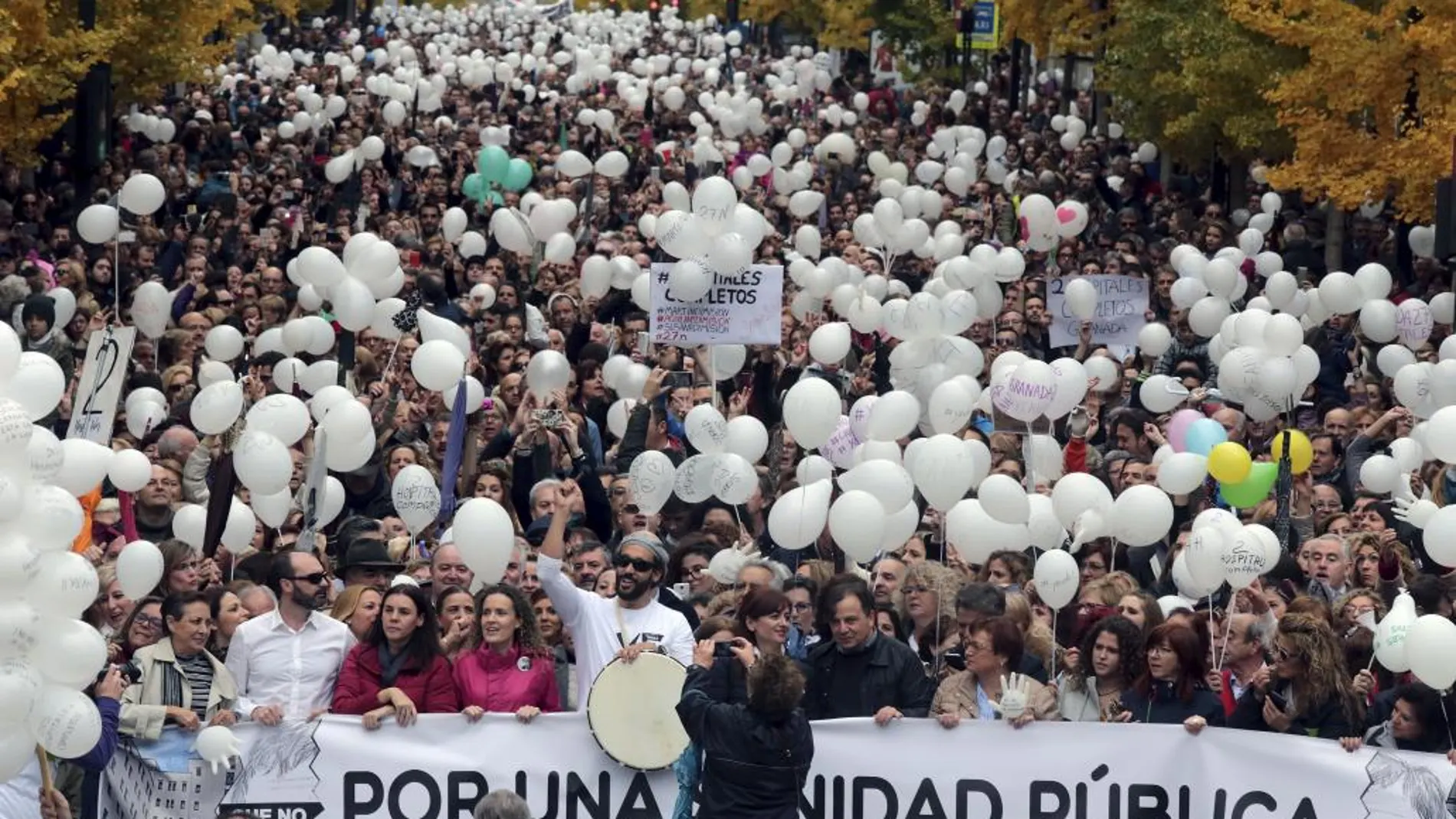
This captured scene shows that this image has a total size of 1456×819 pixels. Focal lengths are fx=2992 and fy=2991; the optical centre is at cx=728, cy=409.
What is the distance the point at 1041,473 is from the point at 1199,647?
4708 millimetres

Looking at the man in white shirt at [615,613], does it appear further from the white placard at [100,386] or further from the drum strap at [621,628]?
the white placard at [100,386]

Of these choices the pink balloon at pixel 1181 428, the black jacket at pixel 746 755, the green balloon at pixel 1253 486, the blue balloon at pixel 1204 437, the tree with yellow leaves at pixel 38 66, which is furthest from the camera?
the tree with yellow leaves at pixel 38 66

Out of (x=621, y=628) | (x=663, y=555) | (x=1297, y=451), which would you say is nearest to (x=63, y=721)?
(x=621, y=628)

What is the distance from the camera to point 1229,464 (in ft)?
43.7

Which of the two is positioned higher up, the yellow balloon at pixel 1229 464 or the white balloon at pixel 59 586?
the yellow balloon at pixel 1229 464

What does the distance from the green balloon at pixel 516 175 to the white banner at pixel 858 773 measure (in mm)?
17391

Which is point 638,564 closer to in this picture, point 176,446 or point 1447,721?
point 1447,721

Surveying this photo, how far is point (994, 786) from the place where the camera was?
1046cm

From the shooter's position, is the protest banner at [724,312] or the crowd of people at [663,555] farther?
the protest banner at [724,312]

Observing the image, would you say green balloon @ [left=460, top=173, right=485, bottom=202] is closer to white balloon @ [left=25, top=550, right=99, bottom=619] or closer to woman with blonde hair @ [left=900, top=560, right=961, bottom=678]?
woman with blonde hair @ [left=900, top=560, right=961, bottom=678]

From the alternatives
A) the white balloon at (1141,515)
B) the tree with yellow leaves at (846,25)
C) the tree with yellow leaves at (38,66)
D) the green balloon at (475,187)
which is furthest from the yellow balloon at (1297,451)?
the tree with yellow leaves at (846,25)

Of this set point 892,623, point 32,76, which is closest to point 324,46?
point 32,76

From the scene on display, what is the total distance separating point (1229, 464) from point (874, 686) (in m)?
3.36

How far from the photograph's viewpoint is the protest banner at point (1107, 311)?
20406 mm
